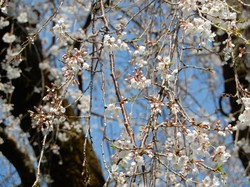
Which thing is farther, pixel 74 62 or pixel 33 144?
pixel 33 144

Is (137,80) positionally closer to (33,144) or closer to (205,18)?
(205,18)

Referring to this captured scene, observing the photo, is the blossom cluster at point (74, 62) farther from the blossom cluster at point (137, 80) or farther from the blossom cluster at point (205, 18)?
the blossom cluster at point (205, 18)

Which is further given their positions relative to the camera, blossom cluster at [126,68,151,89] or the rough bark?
the rough bark

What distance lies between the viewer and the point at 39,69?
364 cm

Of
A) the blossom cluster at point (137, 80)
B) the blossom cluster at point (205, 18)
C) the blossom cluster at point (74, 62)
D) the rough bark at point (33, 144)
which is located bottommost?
the blossom cluster at point (137, 80)

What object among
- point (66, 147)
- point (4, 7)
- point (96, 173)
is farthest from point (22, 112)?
point (4, 7)

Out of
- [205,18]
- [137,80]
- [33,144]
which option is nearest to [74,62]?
[137,80]

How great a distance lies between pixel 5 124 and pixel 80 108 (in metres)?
0.56

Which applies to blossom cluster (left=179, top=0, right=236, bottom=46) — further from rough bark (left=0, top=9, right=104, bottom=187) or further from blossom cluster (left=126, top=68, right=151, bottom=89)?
rough bark (left=0, top=9, right=104, bottom=187)

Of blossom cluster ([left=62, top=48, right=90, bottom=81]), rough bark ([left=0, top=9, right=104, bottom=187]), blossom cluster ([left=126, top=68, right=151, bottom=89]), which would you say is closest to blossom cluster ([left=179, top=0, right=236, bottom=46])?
blossom cluster ([left=126, top=68, right=151, bottom=89])

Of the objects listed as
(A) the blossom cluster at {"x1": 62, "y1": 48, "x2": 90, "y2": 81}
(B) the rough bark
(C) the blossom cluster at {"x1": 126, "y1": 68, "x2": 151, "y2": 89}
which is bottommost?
(C) the blossom cluster at {"x1": 126, "y1": 68, "x2": 151, "y2": 89}

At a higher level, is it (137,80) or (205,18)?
(205,18)

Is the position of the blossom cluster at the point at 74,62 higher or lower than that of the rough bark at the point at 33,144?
lower

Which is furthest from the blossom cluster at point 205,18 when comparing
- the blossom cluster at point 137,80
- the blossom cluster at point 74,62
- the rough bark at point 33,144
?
the rough bark at point 33,144
